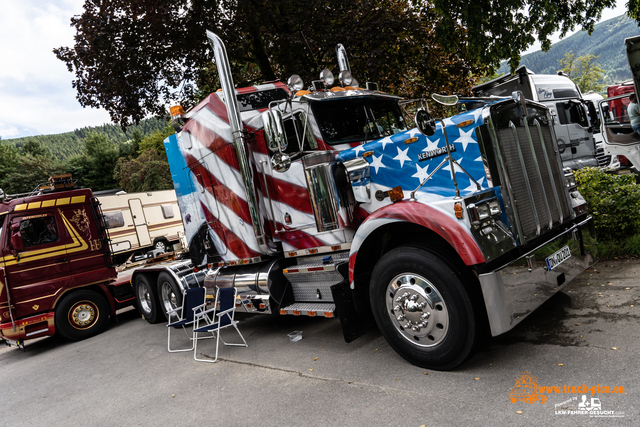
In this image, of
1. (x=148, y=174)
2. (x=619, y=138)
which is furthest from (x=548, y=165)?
(x=148, y=174)

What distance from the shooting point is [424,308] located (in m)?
3.74

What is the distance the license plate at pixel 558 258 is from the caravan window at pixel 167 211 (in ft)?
59.8

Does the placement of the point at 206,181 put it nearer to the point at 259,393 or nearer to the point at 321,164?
the point at 321,164

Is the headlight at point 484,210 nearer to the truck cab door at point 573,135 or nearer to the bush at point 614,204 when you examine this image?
the bush at point 614,204

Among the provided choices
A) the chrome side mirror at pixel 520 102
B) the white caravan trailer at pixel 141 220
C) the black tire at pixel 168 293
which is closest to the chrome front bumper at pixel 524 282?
the chrome side mirror at pixel 520 102

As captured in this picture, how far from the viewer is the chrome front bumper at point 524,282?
11.1ft

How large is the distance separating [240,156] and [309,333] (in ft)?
7.92

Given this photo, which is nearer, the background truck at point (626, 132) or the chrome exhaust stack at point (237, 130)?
the chrome exhaust stack at point (237, 130)

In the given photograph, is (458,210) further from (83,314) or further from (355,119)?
(83,314)

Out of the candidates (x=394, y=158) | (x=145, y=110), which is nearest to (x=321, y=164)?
(x=394, y=158)

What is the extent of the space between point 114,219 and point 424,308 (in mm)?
16132

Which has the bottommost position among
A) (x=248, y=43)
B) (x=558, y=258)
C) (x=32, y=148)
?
(x=558, y=258)

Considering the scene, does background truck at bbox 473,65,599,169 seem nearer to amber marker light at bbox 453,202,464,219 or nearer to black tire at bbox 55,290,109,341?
amber marker light at bbox 453,202,464,219

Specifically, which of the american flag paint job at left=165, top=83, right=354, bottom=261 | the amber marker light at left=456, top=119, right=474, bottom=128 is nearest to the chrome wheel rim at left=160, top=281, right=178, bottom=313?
the american flag paint job at left=165, top=83, right=354, bottom=261
